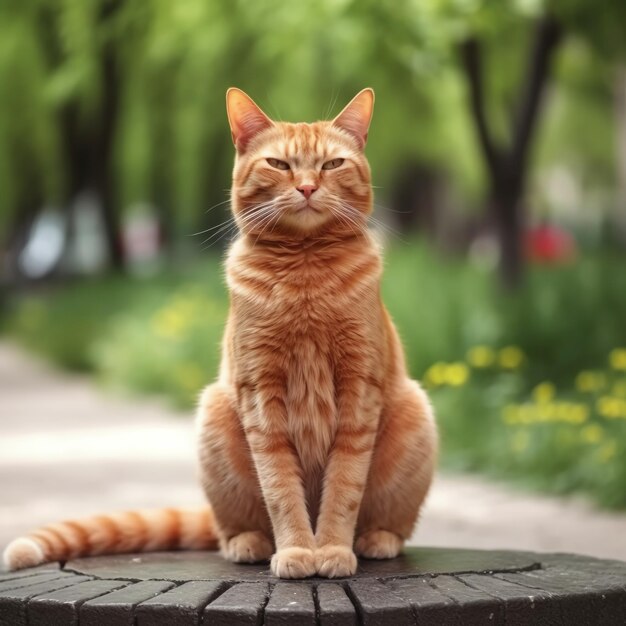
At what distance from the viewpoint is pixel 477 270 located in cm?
1033

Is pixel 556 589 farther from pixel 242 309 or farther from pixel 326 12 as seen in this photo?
pixel 326 12

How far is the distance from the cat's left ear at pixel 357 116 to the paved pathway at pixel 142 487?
7.91ft

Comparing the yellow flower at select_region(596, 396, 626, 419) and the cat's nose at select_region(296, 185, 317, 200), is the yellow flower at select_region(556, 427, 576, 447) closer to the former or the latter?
the yellow flower at select_region(596, 396, 626, 419)

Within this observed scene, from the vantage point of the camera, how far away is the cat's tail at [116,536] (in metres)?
3.51

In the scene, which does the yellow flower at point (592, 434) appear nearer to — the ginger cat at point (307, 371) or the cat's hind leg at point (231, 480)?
the ginger cat at point (307, 371)

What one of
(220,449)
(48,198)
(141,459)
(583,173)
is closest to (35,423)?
(141,459)

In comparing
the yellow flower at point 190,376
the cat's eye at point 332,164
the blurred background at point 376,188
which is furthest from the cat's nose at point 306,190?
the yellow flower at point 190,376

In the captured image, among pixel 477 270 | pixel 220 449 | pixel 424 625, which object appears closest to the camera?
pixel 424 625

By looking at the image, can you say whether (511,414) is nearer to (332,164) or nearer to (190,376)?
(332,164)

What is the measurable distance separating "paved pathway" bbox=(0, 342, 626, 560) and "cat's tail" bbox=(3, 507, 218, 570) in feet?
5.15

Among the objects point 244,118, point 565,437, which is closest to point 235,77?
point 565,437

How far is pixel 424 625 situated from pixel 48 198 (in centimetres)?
1799

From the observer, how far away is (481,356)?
24.6 ft

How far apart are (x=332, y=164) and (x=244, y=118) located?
1.05 feet
